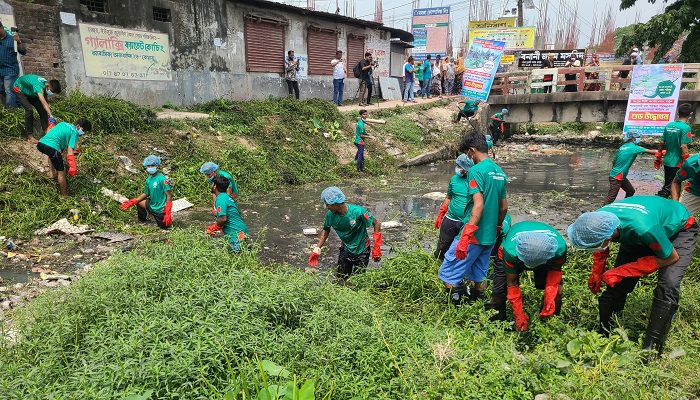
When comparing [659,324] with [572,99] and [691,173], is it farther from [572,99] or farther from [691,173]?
[572,99]

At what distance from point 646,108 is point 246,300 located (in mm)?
15056

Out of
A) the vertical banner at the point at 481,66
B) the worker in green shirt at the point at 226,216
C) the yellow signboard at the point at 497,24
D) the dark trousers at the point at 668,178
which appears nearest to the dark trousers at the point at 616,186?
the dark trousers at the point at 668,178

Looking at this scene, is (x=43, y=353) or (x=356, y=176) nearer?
(x=43, y=353)

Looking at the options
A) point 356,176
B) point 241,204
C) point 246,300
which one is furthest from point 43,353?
point 356,176

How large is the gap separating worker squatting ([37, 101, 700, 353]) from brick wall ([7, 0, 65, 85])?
5543mm

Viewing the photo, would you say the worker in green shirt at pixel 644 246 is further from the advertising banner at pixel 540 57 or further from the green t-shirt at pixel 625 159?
the advertising banner at pixel 540 57

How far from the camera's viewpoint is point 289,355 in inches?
105

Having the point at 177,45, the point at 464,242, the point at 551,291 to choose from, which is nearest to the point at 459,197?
the point at 464,242

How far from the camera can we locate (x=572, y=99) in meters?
16.8

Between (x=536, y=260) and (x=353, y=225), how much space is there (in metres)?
1.81

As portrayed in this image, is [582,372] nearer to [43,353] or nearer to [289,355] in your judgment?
[289,355]

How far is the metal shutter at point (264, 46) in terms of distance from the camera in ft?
45.1

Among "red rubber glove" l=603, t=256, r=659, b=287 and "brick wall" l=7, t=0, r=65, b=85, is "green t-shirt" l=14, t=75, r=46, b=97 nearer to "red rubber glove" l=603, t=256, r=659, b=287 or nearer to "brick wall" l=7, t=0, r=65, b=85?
"brick wall" l=7, t=0, r=65, b=85

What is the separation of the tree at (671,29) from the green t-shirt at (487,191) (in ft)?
52.6
